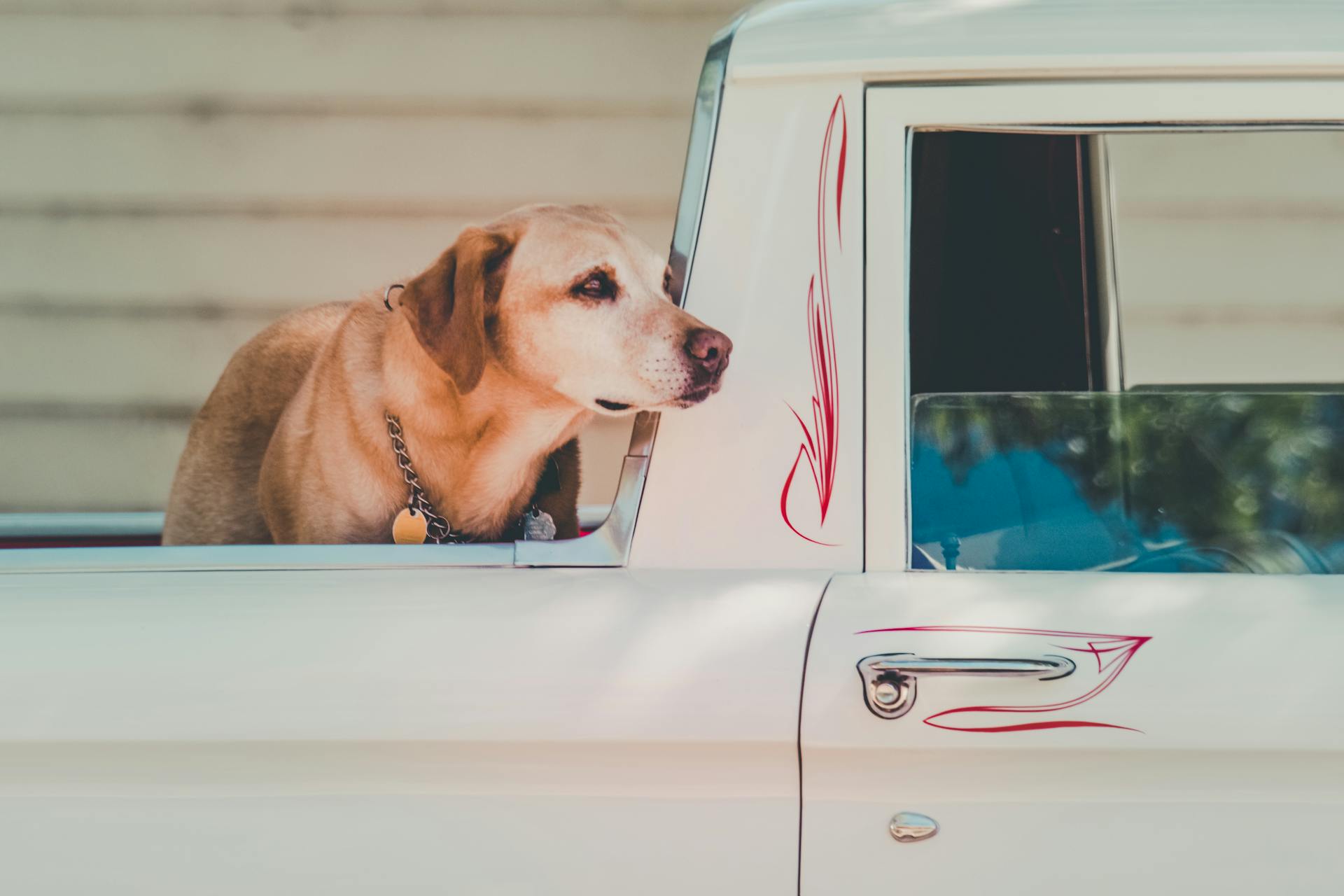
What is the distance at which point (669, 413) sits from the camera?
160 cm

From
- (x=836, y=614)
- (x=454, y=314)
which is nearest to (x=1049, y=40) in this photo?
(x=836, y=614)

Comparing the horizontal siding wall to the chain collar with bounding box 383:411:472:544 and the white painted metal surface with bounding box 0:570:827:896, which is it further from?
the chain collar with bounding box 383:411:472:544

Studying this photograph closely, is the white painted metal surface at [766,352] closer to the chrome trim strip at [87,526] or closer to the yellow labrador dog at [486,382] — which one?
the yellow labrador dog at [486,382]

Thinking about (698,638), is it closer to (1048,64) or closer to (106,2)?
(1048,64)

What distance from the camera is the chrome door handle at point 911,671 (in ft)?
4.48

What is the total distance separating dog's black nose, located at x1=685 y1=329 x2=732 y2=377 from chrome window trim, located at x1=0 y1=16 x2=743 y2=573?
5 centimetres

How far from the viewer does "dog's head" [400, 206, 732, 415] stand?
194 cm

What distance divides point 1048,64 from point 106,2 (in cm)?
431

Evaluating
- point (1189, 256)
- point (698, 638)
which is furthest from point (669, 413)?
point (1189, 256)

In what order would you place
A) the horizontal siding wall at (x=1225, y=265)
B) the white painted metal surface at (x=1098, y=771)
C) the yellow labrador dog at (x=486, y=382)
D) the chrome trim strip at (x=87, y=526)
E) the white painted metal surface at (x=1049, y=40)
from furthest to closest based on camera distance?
the chrome trim strip at (x=87, y=526), the yellow labrador dog at (x=486, y=382), the horizontal siding wall at (x=1225, y=265), the white painted metal surface at (x=1049, y=40), the white painted metal surface at (x=1098, y=771)

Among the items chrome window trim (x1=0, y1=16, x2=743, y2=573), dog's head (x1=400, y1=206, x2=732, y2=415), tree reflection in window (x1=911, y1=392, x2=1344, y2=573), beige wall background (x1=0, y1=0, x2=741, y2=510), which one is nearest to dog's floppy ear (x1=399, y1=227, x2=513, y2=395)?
dog's head (x1=400, y1=206, x2=732, y2=415)

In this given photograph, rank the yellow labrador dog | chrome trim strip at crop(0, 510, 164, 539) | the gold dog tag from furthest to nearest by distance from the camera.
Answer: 1. chrome trim strip at crop(0, 510, 164, 539)
2. the gold dog tag
3. the yellow labrador dog

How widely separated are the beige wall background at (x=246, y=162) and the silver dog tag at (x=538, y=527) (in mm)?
2510

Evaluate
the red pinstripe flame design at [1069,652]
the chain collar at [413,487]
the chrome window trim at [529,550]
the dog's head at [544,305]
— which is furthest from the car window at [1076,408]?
the chain collar at [413,487]
